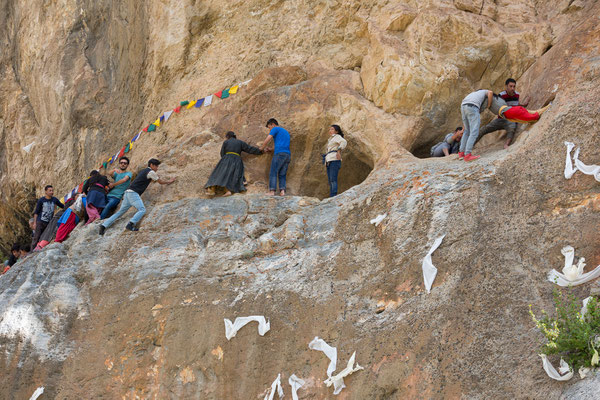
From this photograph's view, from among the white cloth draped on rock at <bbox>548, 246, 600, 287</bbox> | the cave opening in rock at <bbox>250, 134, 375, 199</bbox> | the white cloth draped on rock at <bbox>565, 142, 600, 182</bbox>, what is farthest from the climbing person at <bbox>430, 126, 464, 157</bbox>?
the white cloth draped on rock at <bbox>548, 246, 600, 287</bbox>

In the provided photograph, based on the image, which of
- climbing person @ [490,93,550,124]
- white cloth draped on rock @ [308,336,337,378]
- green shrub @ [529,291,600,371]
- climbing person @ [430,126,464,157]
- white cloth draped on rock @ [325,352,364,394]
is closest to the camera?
green shrub @ [529,291,600,371]

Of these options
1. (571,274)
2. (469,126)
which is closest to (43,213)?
(469,126)

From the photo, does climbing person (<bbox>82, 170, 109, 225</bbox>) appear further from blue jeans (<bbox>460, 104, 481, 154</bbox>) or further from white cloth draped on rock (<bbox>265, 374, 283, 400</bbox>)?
blue jeans (<bbox>460, 104, 481, 154</bbox>)

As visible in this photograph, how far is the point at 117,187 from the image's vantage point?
33.5 ft

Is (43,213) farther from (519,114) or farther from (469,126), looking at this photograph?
(519,114)

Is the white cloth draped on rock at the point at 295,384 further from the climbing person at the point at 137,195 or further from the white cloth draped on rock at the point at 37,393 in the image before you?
the climbing person at the point at 137,195

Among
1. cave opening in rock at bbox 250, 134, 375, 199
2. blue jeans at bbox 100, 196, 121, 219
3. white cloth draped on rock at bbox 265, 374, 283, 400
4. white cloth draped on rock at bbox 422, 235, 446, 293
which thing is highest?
blue jeans at bbox 100, 196, 121, 219

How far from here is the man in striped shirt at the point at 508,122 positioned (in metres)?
8.95

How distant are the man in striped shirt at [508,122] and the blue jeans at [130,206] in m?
4.78

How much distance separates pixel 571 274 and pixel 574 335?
79 centimetres

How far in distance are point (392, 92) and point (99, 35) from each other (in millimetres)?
6973

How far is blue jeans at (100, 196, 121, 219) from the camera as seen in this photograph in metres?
9.73

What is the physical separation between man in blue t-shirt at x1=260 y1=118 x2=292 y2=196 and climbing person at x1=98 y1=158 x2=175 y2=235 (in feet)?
4.94

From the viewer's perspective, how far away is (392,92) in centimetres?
1004
